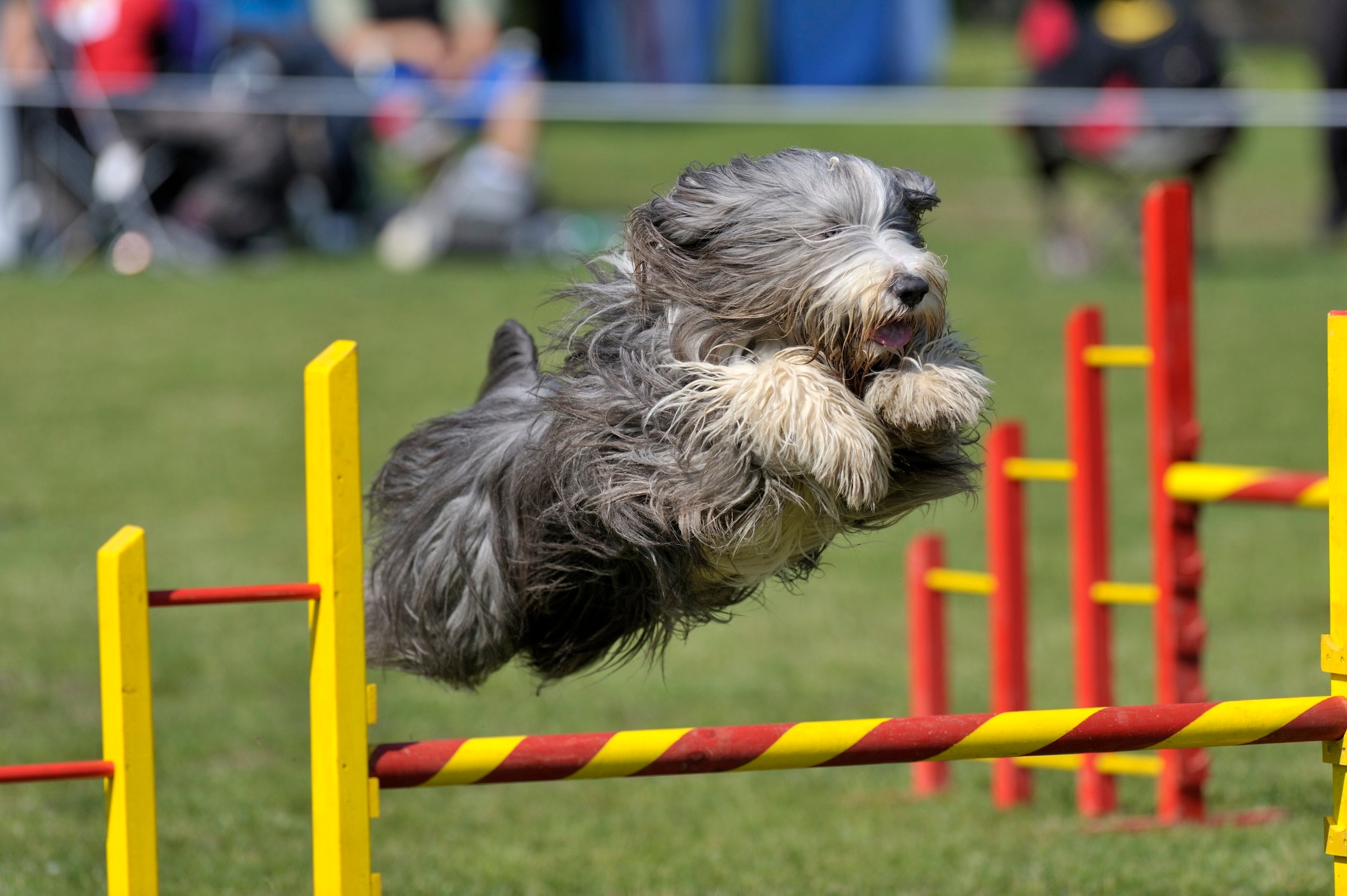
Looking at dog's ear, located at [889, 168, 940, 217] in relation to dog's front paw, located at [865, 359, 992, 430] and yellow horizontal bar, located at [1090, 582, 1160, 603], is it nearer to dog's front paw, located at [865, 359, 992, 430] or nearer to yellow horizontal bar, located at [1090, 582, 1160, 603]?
dog's front paw, located at [865, 359, 992, 430]

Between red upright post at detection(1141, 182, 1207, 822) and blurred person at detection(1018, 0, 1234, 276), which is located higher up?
blurred person at detection(1018, 0, 1234, 276)

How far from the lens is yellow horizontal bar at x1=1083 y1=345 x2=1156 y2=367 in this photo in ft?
Answer: 15.4

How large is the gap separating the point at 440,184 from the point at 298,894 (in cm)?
936

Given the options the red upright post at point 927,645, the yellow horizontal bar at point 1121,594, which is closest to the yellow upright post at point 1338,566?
the yellow horizontal bar at point 1121,594

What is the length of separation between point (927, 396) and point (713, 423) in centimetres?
36

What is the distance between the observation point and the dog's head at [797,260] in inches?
111

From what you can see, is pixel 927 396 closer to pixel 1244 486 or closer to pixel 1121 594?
pixel 1244 486

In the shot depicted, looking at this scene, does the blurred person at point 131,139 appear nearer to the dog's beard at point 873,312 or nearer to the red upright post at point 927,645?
the red upright post at point 927,645

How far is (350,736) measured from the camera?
8.79 feet

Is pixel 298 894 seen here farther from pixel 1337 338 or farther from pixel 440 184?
pixel 440 184

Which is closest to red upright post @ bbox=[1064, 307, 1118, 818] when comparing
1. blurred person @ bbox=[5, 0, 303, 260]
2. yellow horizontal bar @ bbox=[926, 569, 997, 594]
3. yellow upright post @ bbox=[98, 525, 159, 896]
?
yellow horizontal bar @ bbox=[926, 569, 997, 594]

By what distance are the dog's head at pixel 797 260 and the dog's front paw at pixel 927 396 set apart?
0.04 m

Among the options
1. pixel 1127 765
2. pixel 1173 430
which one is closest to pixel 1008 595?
pixel 1127 765

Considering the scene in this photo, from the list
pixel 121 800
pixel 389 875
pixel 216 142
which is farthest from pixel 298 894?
pixel 216 142
